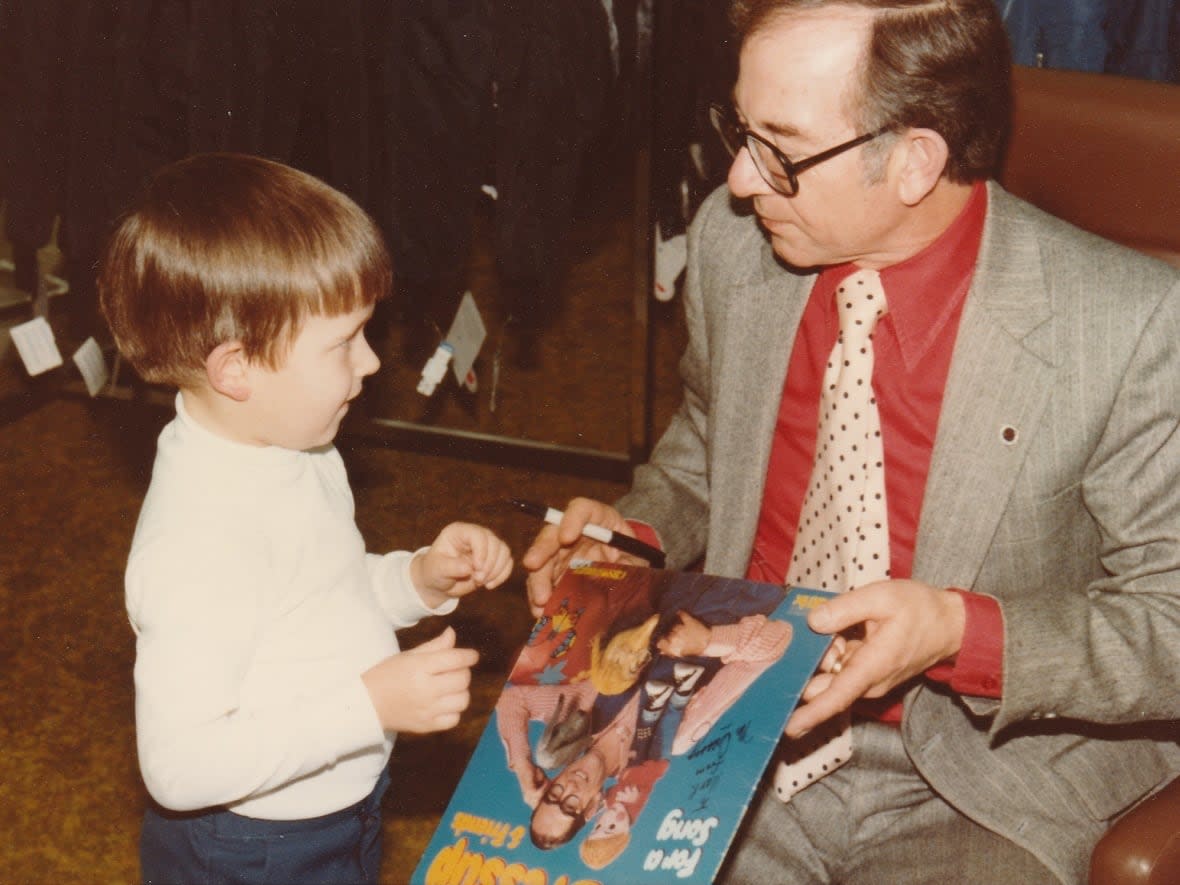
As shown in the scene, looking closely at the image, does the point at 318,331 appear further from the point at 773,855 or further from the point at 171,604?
the point at 773,855

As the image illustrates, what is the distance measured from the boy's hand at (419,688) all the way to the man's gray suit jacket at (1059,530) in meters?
0.54

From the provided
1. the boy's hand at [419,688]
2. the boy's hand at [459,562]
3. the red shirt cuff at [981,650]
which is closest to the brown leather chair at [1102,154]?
the red shirt cuff at [981,650]

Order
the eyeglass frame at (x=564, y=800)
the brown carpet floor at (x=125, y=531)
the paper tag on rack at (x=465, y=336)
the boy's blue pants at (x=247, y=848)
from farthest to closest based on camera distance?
the paper tag on rack at (x=465, y=336), the brown carpet floor at (x=125, y=531), the boy's blue pants at (x=247, y=848), the eyeglass frame at (x=564, y=800)

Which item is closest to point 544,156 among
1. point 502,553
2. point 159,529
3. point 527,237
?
point 527,237

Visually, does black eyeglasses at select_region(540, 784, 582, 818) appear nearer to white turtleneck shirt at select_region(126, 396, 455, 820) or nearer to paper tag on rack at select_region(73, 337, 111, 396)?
white turtleneck shirt at select_region(126, 396, 455, 820)

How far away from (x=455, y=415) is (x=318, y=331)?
1959mm

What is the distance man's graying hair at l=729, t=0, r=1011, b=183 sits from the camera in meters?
1.50

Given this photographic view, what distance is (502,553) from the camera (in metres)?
1.60

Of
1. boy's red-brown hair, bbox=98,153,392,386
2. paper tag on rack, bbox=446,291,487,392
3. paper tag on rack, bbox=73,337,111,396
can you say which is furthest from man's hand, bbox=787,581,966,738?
paper tag on rack, bbox=73,337,111,396

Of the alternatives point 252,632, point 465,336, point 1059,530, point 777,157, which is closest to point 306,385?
point 252,632

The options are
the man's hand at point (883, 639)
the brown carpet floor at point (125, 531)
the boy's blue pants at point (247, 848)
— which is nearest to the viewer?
the man's hand at point (883, 639)

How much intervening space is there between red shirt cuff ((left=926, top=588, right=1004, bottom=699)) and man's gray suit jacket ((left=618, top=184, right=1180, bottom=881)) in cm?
1

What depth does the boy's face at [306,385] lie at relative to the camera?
1.40 metres

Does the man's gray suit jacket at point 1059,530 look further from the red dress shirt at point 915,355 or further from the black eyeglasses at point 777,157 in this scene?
the black eyeglasses at point 777,157
